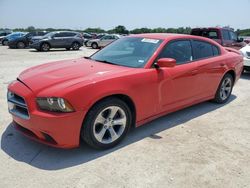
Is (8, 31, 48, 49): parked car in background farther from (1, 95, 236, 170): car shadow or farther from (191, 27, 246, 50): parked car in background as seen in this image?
(1, 95, 236, 170): car shadow

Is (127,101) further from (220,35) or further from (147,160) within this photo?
(220,35)

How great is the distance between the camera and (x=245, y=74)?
9.68m

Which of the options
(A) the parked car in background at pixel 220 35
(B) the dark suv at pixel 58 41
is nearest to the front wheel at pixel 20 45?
(B) the dark suv at pixel 58 41

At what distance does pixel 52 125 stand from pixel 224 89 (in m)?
4.21

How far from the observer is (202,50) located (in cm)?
508

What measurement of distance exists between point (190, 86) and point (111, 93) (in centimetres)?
184

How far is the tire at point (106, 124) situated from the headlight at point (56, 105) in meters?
0.30

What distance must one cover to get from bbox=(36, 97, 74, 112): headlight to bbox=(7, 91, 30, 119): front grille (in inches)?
11.9

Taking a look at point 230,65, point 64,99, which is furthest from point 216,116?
point 64,99

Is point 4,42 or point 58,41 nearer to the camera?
point 58,41

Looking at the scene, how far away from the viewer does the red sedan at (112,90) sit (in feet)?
10.2

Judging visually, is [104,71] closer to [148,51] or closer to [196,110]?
[148,51]

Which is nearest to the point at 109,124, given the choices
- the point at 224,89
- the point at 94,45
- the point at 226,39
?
the point at 224,89

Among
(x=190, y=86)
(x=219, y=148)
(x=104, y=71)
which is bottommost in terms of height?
(x=219, y=148)
